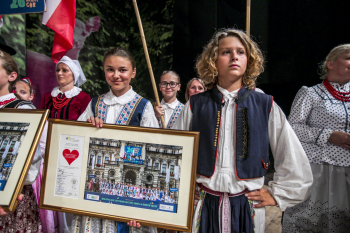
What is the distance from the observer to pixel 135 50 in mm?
5148

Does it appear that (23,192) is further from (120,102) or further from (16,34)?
(16,34)

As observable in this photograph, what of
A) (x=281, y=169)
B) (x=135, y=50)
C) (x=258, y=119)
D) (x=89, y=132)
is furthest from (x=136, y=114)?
(x=135, y=50)

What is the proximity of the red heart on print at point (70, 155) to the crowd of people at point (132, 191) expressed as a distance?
0.61 feet

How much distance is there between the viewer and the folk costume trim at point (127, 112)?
151 cm

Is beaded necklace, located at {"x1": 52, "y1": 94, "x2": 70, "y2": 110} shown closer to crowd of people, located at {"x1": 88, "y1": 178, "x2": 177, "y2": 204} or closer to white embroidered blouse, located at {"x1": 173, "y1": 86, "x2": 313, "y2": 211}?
crowd of people, located at {"x1": 88, "y1": 178, "x2": 177, "y2": 204}

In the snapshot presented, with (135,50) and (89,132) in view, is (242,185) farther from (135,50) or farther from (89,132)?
(135,50)

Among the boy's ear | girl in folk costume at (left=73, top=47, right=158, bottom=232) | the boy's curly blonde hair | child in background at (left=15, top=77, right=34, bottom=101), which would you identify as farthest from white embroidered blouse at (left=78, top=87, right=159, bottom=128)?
child in background at (left=15, top=77, right=34, bottom=101)

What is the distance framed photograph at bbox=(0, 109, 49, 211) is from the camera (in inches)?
48.9

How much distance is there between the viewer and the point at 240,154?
1164mm

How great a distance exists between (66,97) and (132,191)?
1.96 m

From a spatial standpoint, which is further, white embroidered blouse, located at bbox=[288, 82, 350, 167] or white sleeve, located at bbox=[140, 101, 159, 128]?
white embroidered blouse, located at bbox=[288, 82, 350, 167]

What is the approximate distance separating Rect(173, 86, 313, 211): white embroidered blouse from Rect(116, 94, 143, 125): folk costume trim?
651 millimetres

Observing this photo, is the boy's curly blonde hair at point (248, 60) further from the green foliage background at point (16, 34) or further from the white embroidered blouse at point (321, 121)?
the green foliage background at point (16, 34)

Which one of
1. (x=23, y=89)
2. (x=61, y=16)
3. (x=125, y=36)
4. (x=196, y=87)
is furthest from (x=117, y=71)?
(x=125, y=36)
